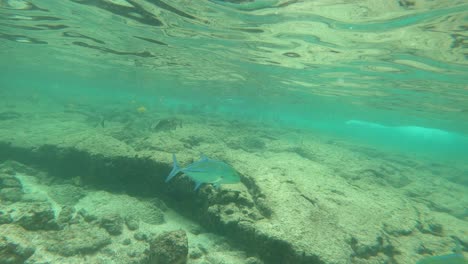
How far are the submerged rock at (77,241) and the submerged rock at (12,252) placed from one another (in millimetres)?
649

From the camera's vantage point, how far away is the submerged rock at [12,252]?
460cm

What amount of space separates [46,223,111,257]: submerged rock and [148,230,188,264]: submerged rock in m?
1.66

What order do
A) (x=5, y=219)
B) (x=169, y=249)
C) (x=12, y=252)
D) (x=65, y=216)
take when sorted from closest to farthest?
(x=12, y=252)
(x=169, y=249)
(x=5, y=219)
(x=65, y=216)

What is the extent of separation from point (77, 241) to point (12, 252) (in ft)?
4.14

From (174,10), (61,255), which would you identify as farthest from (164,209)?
(174,10)

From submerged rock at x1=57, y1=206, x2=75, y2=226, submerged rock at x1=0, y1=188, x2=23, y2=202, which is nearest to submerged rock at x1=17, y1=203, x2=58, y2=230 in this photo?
submerged rock at x1=57, y1=206, x2=75, y2=226

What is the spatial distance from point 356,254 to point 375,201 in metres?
3.93

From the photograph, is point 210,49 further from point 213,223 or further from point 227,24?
point 213,223

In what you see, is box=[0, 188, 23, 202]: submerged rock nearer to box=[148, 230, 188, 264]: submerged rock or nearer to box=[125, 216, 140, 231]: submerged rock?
box=[125, 216, 140, 231]: submerged rock

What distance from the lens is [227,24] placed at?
46.6 feet

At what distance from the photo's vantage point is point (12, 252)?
15.5 ft

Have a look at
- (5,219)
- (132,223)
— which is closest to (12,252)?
(5,219)

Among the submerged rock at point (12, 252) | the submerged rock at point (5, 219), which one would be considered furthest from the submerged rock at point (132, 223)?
the submerged rock at point (5, 219)

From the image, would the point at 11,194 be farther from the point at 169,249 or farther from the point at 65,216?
the point at 169,249
